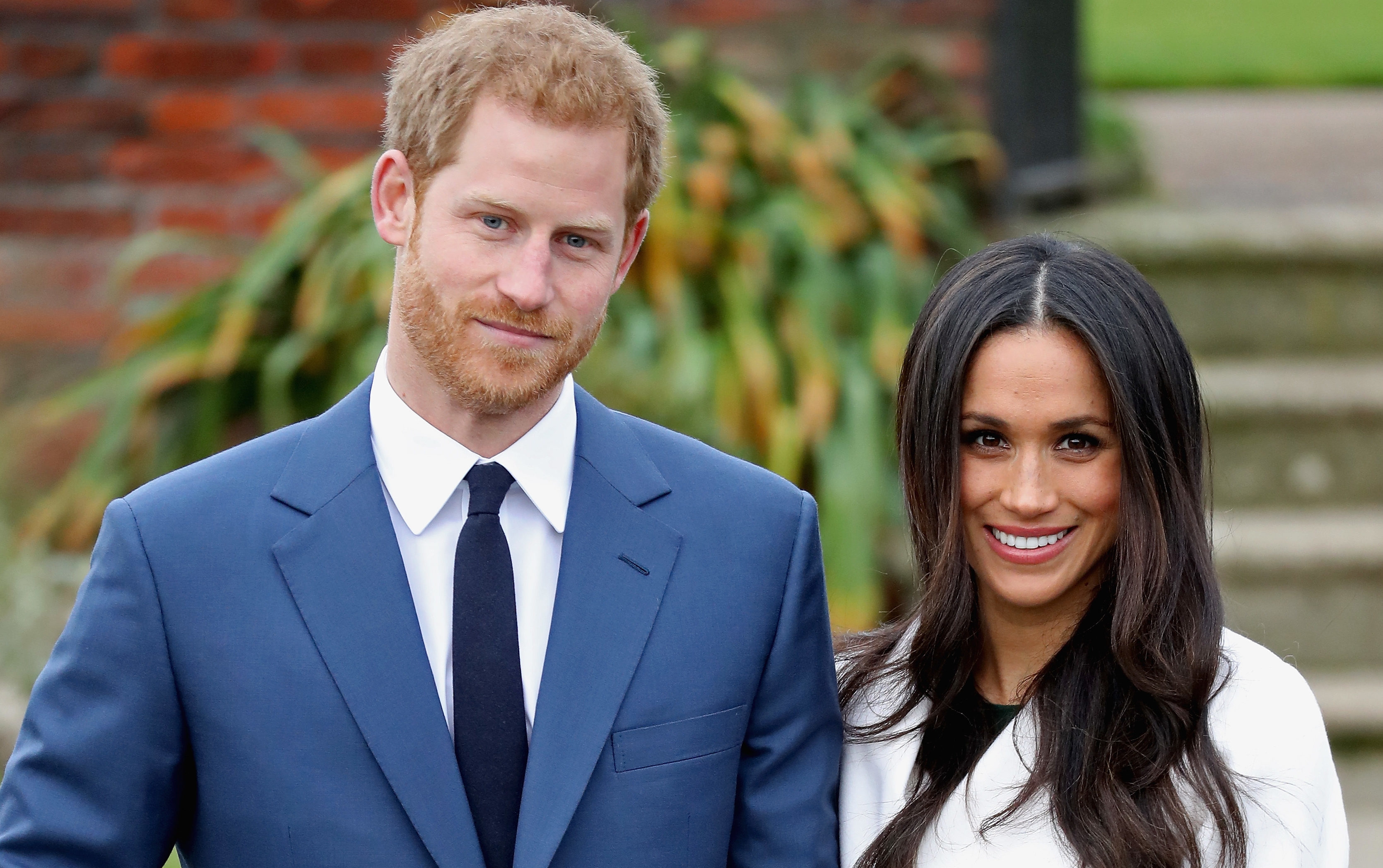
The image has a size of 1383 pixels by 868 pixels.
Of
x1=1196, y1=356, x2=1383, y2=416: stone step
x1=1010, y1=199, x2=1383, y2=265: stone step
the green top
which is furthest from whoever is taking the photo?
x1=1010, y1=199, x2=1383, y2=265: stone step

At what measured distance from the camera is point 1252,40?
827 cm

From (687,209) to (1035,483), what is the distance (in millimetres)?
2615

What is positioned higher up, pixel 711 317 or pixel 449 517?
pixel 449 517

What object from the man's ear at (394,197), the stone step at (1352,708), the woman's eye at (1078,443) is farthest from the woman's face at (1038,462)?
the stone step at (1352,708)

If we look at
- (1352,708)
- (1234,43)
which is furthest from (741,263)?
(1234,43)

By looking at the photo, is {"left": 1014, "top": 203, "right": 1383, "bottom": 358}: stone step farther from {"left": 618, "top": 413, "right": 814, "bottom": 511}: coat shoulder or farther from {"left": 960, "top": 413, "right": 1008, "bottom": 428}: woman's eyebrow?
{"left": 618, "top": 413, "right": 814, "bottom": 511}: coat shoulder

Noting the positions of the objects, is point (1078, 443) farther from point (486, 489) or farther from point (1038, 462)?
point (486, 489)

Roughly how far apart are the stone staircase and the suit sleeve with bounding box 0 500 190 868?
10.0ft

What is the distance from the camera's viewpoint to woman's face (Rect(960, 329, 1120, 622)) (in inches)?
87.8

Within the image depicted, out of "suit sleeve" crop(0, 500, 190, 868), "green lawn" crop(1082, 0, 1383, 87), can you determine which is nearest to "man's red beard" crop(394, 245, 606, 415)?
"suit sleeve" crop(0, 500, 190, 868)

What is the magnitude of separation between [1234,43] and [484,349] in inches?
286

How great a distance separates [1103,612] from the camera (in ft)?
7.68

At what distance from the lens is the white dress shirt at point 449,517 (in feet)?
6.67

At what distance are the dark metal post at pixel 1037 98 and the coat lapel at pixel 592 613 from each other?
11.0ft
